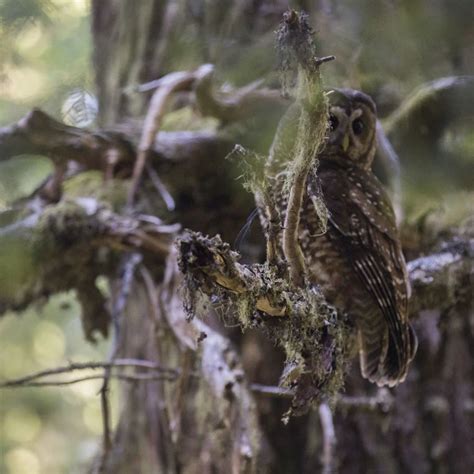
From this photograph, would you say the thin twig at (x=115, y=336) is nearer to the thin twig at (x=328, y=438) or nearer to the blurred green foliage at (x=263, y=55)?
the blurred green foliage at (x=263, y=55)

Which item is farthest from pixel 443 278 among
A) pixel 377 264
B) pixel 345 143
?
pixel 345 143

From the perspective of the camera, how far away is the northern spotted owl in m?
1.72

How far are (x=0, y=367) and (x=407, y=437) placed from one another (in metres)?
2.83

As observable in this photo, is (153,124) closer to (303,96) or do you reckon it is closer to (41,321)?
(303,96)

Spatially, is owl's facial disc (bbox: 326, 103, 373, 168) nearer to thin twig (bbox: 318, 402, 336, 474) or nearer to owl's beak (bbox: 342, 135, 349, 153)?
owl's beak (bbox: 342, 135, 349, 153)

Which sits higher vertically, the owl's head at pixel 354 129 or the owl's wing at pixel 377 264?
the owl's head at pixel 354 129

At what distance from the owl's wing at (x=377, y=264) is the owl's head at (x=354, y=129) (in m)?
0.10

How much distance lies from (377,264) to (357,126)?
17.1 inches

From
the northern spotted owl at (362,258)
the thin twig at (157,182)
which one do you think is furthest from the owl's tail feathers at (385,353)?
the thin twig at (157,182)

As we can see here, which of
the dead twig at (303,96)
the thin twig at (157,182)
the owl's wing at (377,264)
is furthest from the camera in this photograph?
the thin twig at (157,182)

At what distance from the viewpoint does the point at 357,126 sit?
1.93 metres

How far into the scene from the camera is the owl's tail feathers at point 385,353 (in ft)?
5.64

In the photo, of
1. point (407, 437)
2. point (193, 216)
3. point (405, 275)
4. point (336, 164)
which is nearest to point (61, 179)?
point (193, 216)

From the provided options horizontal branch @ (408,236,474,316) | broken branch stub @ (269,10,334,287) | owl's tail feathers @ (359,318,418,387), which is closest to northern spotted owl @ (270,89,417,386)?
owl's tail feathers @ (359,318,418,387)
